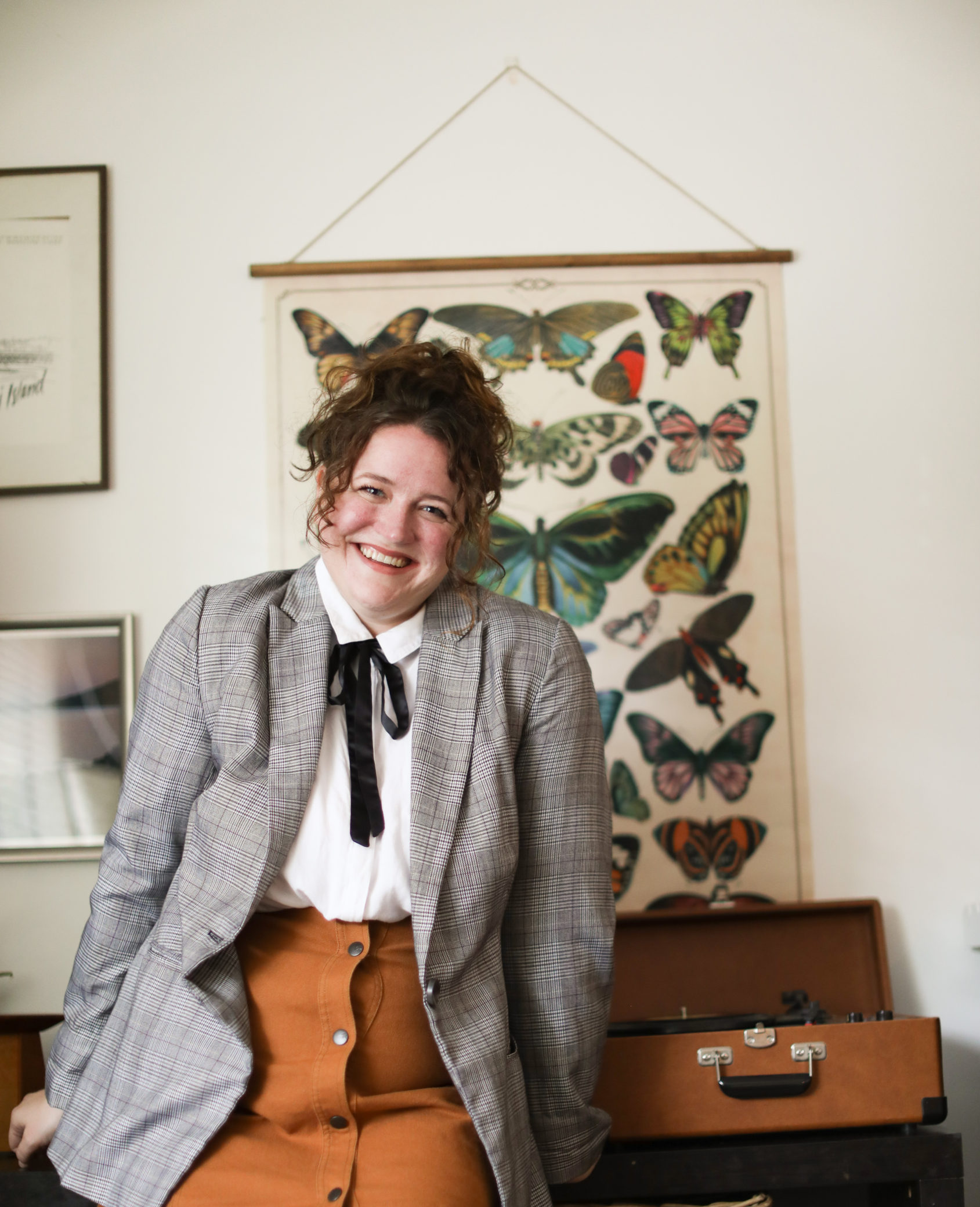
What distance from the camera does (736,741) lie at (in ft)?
6.60

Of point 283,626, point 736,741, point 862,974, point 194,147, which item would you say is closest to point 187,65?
point 194,147

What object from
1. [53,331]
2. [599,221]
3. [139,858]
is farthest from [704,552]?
[53,331]

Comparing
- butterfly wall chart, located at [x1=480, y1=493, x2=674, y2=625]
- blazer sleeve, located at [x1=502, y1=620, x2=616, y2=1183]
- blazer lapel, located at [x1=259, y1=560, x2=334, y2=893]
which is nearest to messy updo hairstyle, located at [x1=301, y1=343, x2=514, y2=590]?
blazer lapel, located at [x1=259, y1=560, x2=334, y2=893]

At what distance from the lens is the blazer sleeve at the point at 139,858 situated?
1209mm

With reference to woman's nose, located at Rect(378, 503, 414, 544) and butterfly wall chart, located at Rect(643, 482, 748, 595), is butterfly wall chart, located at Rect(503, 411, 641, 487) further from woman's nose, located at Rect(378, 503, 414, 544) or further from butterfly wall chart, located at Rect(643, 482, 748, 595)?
woman's nose, located at Rect(378, 503, 414, 544)

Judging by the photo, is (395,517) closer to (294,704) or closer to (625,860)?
(294,704)

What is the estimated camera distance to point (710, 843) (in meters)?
1.99

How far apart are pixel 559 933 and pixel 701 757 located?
82cm

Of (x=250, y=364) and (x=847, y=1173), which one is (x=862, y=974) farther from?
(x=250, y=364)

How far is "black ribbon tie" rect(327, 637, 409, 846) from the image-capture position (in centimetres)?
118

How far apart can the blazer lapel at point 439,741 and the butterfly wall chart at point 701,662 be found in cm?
76

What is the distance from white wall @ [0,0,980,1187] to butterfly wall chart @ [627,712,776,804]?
135 mm

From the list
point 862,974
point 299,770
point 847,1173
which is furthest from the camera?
point 862,974

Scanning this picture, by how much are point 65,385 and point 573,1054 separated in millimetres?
1587
